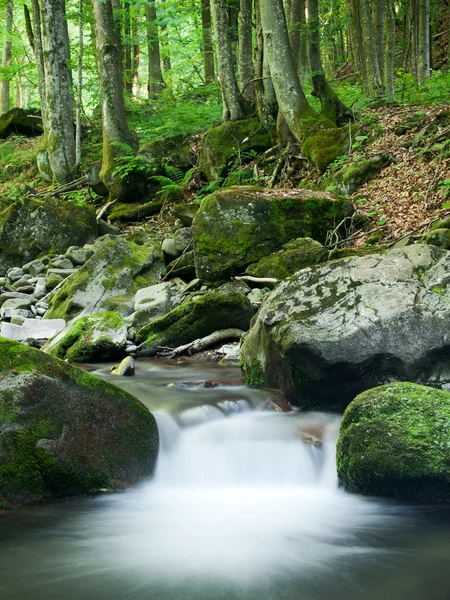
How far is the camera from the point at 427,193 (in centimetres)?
931

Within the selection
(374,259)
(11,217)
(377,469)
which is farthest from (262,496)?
(11,217)

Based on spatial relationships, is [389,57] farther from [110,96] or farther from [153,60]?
[153,60]

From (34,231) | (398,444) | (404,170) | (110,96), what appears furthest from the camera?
(110,96)

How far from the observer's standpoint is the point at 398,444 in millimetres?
3941

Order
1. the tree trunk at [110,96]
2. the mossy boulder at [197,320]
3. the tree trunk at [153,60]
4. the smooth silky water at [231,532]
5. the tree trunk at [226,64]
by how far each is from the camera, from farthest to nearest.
Result: 1. the tree trunk at [153,60]
2. the tree trunk at [110,96]
3. the tree trunk at [226,64]
4. the mossy boulder at [197,320]
5. the smooth silky water at [231,532]

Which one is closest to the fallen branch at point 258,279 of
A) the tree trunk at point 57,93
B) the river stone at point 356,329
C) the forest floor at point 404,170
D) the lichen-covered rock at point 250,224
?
the lichen-covered rock at point 250,224

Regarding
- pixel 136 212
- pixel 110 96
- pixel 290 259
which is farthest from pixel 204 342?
pixel 110 96

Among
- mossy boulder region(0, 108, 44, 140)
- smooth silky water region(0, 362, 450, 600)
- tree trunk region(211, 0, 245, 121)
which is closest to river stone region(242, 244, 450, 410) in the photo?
smooth silky water region(0, 362, 450, 600)

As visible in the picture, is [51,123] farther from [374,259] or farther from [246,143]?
[374,259]

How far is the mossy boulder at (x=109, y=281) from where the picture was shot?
9.59 m

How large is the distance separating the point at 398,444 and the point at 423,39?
1743cm

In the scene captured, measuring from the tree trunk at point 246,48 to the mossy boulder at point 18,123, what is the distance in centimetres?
1057

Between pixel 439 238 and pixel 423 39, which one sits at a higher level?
pixel 423 39

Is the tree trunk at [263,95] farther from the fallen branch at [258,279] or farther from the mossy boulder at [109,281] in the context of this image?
the fallen branch at [258,279]
